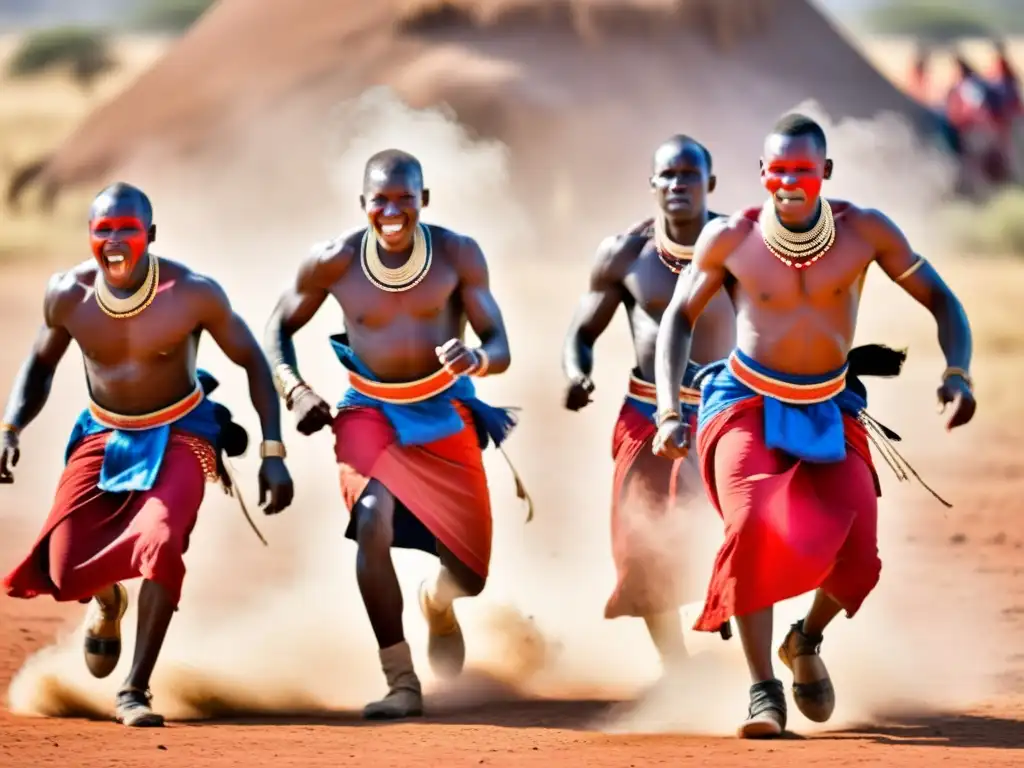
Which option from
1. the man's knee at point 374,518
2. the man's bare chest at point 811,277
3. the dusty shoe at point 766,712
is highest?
the man's bare chest at point 811,277

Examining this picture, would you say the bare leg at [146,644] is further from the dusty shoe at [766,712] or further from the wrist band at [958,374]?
the wrist band at [958,374]

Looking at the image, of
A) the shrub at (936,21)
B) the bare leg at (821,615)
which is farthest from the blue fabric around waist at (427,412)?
the shrub at (936,21)

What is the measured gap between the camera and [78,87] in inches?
1702

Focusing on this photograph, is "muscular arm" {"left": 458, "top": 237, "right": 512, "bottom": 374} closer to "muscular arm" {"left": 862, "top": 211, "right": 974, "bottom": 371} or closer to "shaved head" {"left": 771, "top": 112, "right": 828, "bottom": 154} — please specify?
"shaved head" {"left": 771, "top": 112, "right": 828, "bottom": 154}

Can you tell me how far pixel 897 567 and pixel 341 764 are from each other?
527 centimetres

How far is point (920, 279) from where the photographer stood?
26.6 feet

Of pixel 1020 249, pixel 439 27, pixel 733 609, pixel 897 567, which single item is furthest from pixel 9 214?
pixel 733 609

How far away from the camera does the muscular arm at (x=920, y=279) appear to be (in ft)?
26.4

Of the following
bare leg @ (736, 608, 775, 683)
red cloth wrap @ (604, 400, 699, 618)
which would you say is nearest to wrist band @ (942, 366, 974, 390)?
bare leg @ (736, 608, 775, 683)

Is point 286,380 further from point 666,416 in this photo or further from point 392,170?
point 666,416

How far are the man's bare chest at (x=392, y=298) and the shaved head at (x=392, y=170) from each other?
1.07 feet

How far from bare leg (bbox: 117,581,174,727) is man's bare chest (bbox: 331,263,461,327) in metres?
1.32

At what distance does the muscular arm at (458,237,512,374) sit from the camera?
8.73 meters

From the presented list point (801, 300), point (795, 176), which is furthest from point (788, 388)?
point (795, 176)
